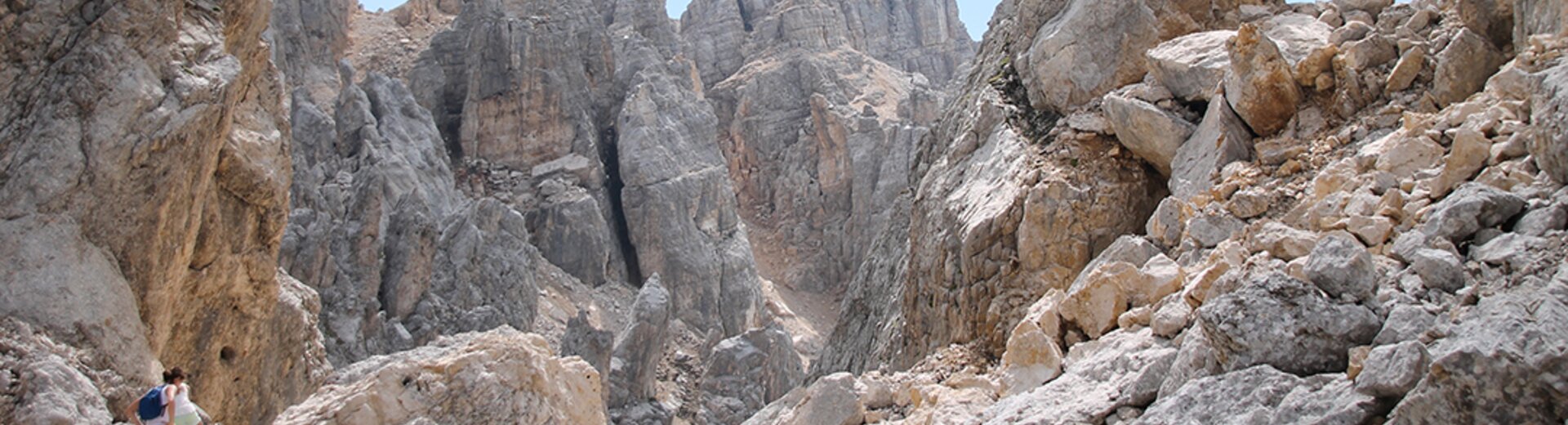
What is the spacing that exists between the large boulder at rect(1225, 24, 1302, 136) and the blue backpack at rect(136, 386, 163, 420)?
31.0 feet

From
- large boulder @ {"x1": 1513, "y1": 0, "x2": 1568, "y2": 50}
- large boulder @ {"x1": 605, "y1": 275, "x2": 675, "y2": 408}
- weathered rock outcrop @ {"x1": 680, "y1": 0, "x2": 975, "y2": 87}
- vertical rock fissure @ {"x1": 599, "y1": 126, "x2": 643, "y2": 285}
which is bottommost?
large boulder @ {"x1": 605, "y1": 275, "x2": 675, "y2": 408}

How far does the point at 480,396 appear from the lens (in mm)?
9055

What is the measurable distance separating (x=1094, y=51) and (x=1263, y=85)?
3.60 meters

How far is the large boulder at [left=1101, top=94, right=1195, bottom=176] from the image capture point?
11.1m

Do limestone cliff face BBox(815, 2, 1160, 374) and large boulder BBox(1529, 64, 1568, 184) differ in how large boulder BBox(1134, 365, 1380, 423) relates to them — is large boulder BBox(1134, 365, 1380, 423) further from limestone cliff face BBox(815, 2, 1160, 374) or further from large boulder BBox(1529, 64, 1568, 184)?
limestone cliff face BBox(815, 2, 1160, 374)

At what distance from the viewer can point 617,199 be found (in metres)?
48.5

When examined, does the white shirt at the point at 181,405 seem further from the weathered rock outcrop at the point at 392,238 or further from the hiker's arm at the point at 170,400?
the weathered rock outcrop at the point at 392,238

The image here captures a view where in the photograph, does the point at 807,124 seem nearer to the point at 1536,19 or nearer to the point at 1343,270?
the point at 1536,19

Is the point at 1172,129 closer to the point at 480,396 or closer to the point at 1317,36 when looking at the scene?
the point at 1317,36

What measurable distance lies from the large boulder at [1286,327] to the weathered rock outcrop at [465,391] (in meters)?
5.75

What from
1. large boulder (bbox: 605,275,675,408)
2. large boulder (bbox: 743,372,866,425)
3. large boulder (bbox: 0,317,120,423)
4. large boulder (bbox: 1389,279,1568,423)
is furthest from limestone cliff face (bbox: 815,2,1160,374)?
large boulder (bbox: 605,275,675,408)

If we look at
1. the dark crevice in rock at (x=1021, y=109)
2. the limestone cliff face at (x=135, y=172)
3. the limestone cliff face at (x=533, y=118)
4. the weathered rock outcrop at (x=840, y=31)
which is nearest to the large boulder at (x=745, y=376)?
the limestone cliff face at (x=533, y=118)

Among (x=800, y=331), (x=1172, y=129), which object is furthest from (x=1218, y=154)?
(x=800, y=331)

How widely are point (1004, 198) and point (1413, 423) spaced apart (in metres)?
7.51
